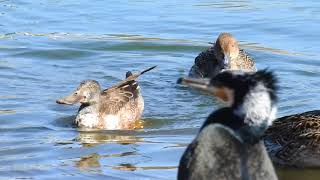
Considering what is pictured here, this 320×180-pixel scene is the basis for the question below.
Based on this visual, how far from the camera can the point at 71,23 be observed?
1822 centimetres

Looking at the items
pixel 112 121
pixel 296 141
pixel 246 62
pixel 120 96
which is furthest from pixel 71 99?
pixel 246 62

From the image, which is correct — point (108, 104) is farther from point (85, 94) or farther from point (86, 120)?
point (86, 120)

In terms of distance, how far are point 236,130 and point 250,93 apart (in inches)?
9.2

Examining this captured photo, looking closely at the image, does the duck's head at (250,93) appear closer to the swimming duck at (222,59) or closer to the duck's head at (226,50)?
the swimming duck at (222,59)

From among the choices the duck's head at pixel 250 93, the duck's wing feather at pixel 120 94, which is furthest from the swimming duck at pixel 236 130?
the duck's wing feather at pixel 120 94

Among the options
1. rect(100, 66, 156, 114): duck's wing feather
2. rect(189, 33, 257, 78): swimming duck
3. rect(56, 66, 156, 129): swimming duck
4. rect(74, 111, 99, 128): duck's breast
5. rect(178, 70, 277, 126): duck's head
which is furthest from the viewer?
rect(189, 33, 257, 78): swimming duck

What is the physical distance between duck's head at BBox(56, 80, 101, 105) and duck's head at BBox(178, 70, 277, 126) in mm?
6600

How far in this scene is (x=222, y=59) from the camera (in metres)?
15.4

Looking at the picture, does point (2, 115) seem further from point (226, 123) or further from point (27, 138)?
point (226, 123)

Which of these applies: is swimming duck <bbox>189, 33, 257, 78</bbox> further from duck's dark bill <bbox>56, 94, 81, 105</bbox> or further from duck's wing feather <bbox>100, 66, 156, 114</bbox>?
duck's dark bill <bbox>56, 94, 81, 105</bbox>

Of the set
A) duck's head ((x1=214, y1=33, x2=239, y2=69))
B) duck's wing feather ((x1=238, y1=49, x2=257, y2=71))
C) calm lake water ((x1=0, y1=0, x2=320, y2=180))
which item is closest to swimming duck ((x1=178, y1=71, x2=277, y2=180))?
calm lake water ((x1=0, y1=0, x2=320, y2=180))

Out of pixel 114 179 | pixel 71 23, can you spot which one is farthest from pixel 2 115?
pixel 71 23

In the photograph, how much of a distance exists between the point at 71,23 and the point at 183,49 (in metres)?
2.59

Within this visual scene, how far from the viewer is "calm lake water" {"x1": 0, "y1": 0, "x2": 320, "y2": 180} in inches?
401
